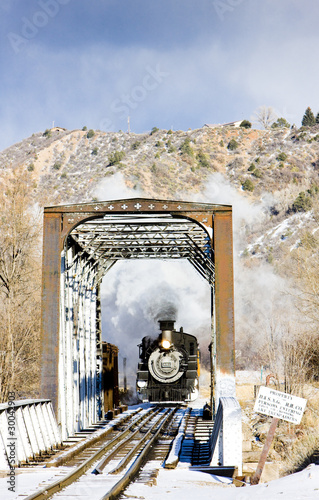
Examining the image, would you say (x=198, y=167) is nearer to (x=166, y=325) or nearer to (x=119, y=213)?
(x=166, y=325)

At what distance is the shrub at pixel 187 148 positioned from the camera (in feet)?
391

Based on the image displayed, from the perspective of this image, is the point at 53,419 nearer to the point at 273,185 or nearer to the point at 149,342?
the point at 149,342

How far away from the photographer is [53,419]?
1359cm

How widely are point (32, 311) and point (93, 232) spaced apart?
1549cm

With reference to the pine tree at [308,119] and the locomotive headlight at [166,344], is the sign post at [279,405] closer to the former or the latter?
the locomotive headlight at [166,344]

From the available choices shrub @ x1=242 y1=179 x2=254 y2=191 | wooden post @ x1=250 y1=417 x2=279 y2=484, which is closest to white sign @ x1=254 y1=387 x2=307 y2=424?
wooden post @ x1=250 y1=417 x2=279 y2=484

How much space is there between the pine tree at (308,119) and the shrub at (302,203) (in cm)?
4103

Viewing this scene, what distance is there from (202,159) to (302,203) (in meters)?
28.6

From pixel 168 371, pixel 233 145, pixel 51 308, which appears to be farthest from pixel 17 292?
pixel 233 145

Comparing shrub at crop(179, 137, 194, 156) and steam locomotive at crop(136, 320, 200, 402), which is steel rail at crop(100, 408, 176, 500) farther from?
shrub at crop(179, 137, 194, 156)

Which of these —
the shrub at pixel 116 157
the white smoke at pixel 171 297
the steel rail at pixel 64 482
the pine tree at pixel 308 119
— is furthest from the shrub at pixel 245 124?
the steel rail at pixel 64 482

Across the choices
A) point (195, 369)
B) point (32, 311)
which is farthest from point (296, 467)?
point (32, 311)

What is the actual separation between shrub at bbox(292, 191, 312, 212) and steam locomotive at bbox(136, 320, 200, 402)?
75559mm

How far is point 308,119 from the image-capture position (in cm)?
13388
